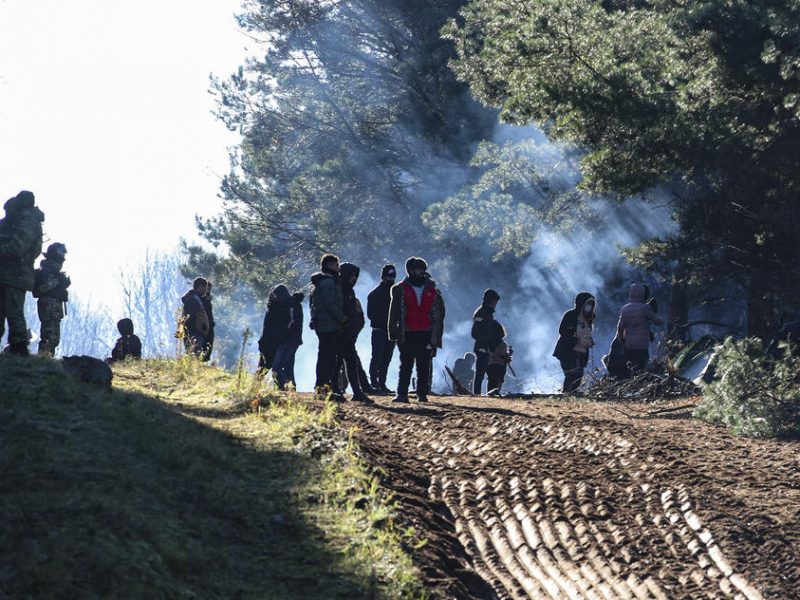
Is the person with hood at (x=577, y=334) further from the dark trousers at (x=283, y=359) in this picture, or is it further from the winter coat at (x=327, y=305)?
the winter coat at (x=327, y=305)

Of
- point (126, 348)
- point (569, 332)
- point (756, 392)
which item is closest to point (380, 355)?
point (569, 332)

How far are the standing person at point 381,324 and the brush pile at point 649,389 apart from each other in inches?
119

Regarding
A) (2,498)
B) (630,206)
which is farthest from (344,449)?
(630,206)

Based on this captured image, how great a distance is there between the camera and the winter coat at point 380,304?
16516 mm

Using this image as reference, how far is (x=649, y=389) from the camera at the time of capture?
667 inches

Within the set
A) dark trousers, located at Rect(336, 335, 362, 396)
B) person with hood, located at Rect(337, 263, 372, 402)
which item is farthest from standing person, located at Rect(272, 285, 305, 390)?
dark trousers, located at Rect(336, 335, 362, 396)

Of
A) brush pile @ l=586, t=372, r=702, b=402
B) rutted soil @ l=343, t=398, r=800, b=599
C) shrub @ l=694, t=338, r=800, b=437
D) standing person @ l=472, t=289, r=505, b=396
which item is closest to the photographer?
rutted soil @ l=343, t=398, r=800, b=599

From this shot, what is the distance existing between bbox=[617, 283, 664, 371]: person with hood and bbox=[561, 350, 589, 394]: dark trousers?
1.01 m

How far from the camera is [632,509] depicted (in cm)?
798

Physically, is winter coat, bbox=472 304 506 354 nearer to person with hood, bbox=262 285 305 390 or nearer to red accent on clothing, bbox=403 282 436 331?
person with hood, bbox=262 285 305 390

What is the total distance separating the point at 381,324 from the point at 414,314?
3.31 meters

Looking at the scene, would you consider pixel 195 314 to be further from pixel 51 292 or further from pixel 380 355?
pixel 380 355

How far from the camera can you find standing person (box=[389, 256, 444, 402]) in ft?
45.0

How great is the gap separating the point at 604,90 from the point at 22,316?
6343 mm
